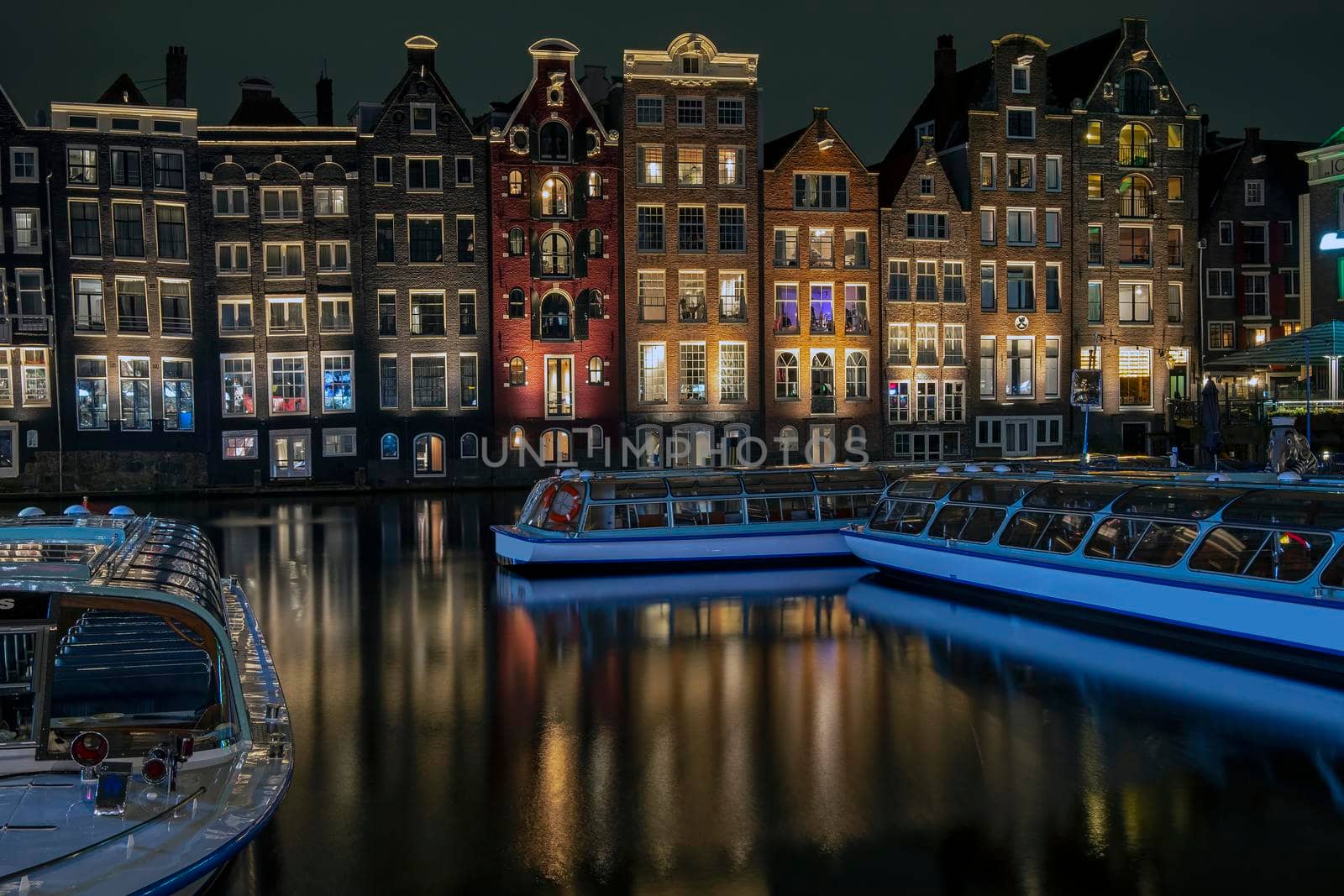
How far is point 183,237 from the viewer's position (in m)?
53.4

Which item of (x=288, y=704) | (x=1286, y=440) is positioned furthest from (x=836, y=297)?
(x=288, y=704)

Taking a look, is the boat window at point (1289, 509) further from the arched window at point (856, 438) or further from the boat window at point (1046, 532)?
the arched window at point (856, 438)

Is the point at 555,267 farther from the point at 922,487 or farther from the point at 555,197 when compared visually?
the point at 922,487

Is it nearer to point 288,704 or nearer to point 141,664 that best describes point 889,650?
point 288,704

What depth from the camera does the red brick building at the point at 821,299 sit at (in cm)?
5759

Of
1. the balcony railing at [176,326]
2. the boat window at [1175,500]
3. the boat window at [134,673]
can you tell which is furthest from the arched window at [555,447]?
the boat window at [134,673]

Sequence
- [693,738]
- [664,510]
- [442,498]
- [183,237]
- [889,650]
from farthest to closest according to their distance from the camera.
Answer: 1. [183,237]
2. [442,498]
3. [664,510]
4. [889,650]
5. [693,738]

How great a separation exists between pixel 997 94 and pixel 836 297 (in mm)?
12116

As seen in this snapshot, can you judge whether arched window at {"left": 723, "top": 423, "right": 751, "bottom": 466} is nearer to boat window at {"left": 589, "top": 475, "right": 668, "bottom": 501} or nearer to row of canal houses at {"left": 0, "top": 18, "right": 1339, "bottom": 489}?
row of canal houses at {"left": 0, "top": 18, "right": 1339, "bottom": 489}

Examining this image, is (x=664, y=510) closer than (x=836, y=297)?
Yes

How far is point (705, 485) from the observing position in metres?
26.1

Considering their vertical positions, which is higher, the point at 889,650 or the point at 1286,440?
the point at 1286,440

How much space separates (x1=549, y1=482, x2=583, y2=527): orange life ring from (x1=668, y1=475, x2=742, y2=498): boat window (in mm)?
1960

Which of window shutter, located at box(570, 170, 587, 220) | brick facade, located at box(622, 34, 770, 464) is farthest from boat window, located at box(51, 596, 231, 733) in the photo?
window shutter, located at box(570, 170, 587, 220)
